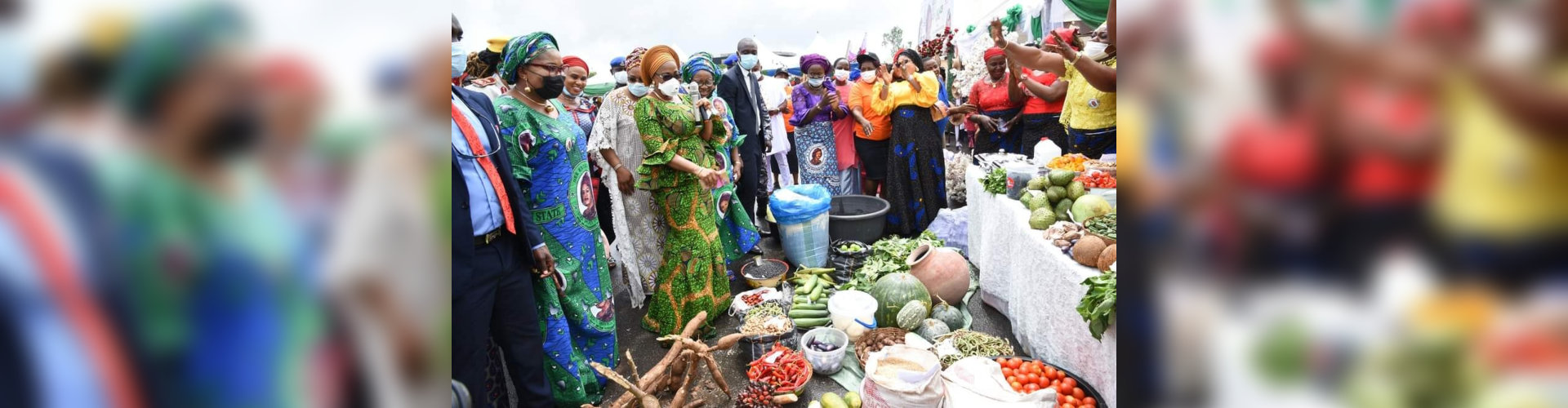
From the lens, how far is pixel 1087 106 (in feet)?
14.8

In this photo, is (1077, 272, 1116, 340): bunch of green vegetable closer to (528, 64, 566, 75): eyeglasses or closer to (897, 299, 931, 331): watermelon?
(897, 299, 931, 331): watermelon

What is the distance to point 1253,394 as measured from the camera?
50cm

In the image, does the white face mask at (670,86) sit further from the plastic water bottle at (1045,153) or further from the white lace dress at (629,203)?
the plastic water bottle at (1045,153)

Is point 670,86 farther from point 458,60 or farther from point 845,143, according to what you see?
point 845,143

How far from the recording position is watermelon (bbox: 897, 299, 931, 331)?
4.02 metres

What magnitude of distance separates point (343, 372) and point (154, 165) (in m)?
0.17

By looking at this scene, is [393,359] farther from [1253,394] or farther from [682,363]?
[682,363]

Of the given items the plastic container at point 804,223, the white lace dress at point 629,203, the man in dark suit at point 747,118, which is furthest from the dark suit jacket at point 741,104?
the white lace dress at point 629,203

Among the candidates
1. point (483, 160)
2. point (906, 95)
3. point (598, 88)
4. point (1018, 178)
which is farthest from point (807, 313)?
point (598, 88)

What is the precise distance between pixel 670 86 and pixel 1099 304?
2732 mm

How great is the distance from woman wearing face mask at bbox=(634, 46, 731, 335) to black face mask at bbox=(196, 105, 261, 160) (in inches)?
142

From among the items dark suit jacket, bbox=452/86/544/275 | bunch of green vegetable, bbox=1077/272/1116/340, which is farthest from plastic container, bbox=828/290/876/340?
dark suit jacket, bbox=452/86/544/275

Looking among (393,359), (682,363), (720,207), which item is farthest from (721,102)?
(393,359)

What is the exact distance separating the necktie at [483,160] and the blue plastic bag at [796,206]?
3.07 metres
